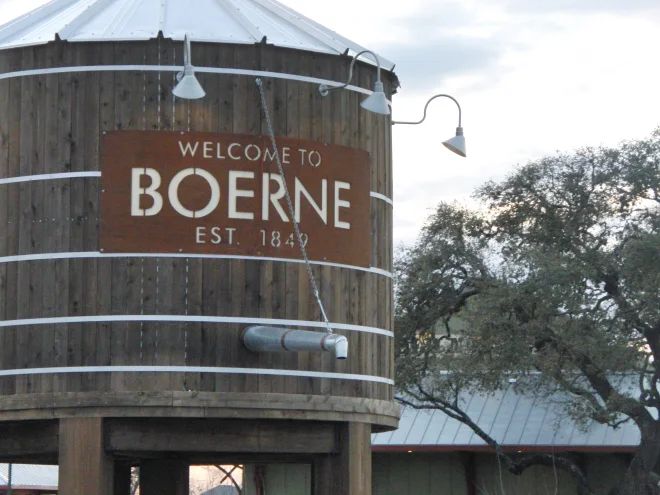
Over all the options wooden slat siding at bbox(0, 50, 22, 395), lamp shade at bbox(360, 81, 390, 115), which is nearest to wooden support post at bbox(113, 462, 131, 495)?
wooden slat siding at bbox(0, 50, 22, 395)

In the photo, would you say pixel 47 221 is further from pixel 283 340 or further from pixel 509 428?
pixel 509 428

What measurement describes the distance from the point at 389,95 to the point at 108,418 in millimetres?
6232

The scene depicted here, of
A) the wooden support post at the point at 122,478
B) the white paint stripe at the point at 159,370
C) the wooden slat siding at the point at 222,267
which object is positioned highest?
the wooden slat siding at the point at 222,267

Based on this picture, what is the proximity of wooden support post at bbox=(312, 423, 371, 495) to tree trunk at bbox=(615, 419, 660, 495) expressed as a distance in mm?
17037

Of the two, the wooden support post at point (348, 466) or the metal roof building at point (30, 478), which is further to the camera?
the metal roof building at point (30, 478)

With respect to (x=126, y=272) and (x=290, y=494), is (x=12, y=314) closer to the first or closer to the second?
(x=126, y=272)

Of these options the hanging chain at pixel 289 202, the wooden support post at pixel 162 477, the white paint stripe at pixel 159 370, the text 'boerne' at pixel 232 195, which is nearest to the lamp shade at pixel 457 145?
the text 'boerne' at pixel 232 195

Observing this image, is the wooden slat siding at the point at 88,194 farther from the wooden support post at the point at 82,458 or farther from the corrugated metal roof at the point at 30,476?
the corrugated metal roof at the point at 30,476

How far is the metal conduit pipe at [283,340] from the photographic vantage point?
1772 cm

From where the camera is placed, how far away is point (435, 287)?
38281 millimetres

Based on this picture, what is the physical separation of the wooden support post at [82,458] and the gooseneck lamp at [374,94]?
490 centimetres

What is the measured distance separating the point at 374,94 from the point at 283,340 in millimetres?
3121

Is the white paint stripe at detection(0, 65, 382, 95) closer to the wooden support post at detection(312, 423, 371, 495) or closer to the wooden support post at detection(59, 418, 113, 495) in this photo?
the wooden support post at detection(59, 418, 113, 495)

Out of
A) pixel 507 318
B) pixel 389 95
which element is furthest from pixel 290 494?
pixel 389 95
